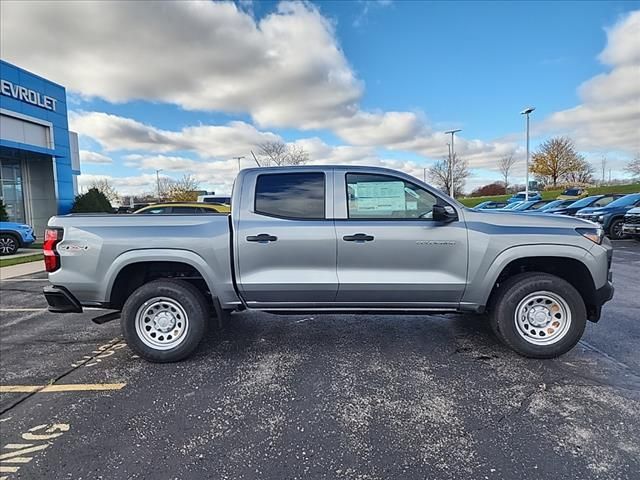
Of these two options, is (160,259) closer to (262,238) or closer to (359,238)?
(262,238)

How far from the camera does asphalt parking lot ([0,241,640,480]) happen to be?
8.07ft

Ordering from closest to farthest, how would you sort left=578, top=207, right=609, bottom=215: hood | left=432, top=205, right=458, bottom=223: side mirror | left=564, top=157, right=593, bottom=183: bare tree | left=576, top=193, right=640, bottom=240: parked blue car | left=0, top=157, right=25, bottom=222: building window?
left=432, top=205, right=458, bottom=223: side mirror → left=576, top=193, right=640, bottom=240: parked blue car → left=578, top=207, right=609, bottom=215: hood → left=0, top=157, right=25, bottom=222: building window → left=564, top=157, right=593, bottom=183: bare tree

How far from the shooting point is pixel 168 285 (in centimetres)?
401

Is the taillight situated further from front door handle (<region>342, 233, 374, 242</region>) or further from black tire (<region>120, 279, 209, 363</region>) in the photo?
front door handle (<region>342, 233, 374, 242</region>)

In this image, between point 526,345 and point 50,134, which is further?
point 50,134

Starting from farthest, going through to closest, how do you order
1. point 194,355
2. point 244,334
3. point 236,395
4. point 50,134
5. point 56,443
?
point 50,134, point 244,334, point 194,355, point 236,395, point 56,443

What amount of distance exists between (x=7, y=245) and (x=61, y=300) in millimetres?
13191

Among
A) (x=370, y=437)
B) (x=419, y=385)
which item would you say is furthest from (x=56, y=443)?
(x=419, y=385)

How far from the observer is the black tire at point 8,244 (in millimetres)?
13961

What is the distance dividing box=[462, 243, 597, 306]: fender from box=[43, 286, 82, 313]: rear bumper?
400 cm

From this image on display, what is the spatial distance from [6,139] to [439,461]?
22910 mm

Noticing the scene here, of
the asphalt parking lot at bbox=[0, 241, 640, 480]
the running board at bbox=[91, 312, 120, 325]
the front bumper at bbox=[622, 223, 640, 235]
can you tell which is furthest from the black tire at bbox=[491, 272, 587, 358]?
the front bumper at bbox=[622, 223, 640, 235]

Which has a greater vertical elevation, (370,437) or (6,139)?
(6,139)

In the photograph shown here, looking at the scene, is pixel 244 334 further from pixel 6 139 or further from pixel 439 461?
pixel 6 139
